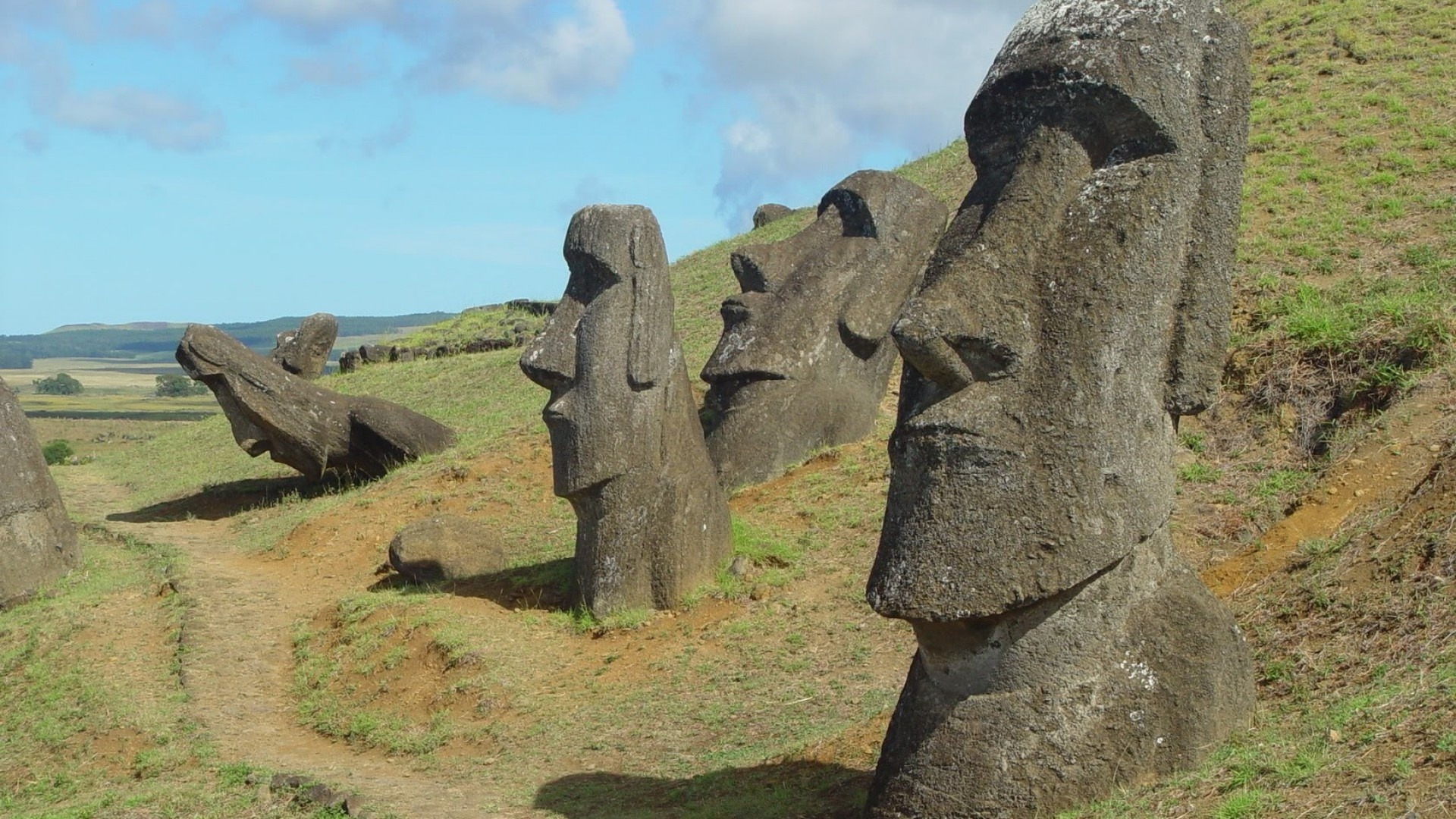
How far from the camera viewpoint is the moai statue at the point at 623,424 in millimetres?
11172

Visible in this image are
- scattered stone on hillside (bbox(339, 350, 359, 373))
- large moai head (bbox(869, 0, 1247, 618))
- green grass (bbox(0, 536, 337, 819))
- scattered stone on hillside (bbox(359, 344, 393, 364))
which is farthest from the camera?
scattered stone on hillside (bbox(359, 344, 393, 364))

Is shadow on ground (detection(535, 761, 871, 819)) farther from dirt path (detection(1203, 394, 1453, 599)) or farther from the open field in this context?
the open field

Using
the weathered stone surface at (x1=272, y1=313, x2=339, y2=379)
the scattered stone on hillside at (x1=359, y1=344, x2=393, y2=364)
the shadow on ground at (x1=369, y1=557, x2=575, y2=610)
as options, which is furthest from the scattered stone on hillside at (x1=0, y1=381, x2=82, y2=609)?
the scattered stone on hillside at (x1=359, y1=344, x2=393, y2=364)

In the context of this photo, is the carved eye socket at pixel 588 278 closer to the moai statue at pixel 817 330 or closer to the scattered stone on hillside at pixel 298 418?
the moai statue at pixel 817 330

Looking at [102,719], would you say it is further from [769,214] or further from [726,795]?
[769,214]

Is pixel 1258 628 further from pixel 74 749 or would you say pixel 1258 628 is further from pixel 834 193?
pixel 834 193

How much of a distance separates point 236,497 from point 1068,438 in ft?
51.1

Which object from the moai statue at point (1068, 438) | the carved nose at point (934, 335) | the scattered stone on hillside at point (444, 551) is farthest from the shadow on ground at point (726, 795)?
the scattered stone on hillside at point (444, 551)

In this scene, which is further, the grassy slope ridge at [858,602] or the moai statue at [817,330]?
the moai statue at [817,330]

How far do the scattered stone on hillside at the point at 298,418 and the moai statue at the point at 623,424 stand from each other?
685 centimetres

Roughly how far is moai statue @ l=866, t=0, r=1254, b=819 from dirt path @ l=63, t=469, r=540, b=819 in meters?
2.85

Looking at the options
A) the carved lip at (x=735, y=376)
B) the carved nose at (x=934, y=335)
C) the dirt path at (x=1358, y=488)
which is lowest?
the dirt path at (x=1358, y=488)

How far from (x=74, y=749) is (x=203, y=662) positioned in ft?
5.47

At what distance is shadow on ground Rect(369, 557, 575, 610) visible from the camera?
12.0 meters
